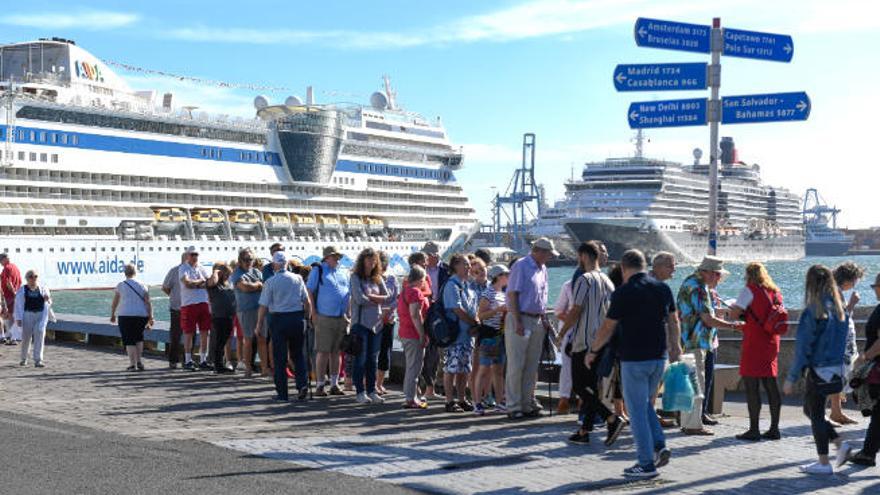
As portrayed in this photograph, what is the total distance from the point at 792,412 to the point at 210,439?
17.0 feet

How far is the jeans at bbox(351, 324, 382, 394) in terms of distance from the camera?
11.1 meters

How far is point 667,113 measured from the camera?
1069 centimetres

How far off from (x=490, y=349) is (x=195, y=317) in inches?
207

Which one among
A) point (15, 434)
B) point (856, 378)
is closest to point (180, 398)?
point (15, 434)

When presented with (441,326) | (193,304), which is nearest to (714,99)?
A: (441,326)

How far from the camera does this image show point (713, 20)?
1052 centimetres

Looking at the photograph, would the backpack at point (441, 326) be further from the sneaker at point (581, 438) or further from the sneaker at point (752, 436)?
the sneaker at point (752, 436)

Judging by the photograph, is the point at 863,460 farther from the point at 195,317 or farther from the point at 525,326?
the point at 195,317

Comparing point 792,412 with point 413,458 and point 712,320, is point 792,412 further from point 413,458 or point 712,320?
point 413,458

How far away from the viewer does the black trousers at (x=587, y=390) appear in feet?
28.0

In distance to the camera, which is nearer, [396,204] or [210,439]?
[210,439]

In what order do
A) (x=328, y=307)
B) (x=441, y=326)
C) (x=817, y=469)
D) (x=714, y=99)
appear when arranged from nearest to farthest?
(x=817, y=469)
(x=441, y=326)
(x=714, y=99)
(x=328, y=307)

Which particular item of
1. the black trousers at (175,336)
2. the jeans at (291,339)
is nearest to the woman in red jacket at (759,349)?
the jeans at (291,339)

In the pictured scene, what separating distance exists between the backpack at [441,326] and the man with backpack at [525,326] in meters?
0.56
